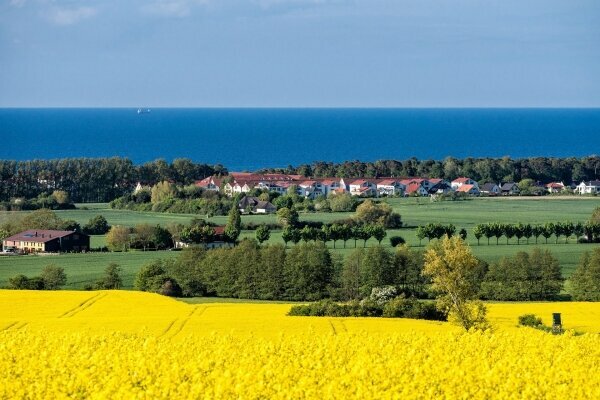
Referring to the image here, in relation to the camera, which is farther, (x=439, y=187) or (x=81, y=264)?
(x=439, y=187)

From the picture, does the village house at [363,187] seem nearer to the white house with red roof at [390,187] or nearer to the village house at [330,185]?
the white house with red roof at [390,187]

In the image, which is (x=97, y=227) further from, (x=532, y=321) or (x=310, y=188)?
(x=532, y=321)

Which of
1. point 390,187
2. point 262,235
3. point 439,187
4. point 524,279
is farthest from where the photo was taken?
point 439,187

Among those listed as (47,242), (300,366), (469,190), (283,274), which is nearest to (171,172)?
(469,190)

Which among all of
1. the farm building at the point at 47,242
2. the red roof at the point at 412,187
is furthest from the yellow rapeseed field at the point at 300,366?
the red roof at the point at 412,187

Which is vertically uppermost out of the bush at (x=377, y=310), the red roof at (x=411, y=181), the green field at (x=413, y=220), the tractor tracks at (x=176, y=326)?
the tractor tracks at (x=176, y=326)
